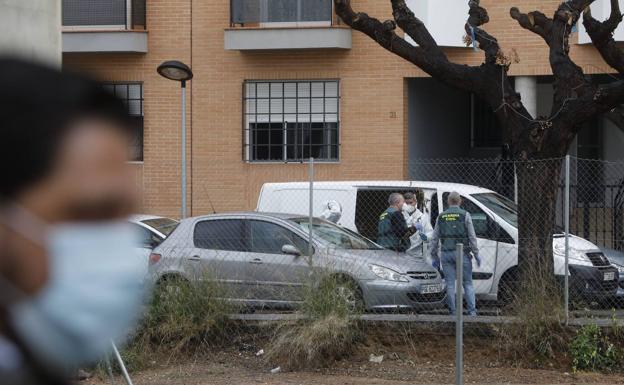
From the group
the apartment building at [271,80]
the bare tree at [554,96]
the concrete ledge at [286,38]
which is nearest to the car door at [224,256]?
the bare tree at [554,96]

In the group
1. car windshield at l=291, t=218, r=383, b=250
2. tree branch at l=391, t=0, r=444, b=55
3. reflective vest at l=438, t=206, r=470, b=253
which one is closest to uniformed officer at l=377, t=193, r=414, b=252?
car windshield at l=291, t=218, r=383, b=250

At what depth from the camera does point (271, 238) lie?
1295cm

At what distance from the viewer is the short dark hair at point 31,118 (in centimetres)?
115

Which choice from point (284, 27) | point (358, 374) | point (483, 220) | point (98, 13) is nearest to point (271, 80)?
point (284, 27)

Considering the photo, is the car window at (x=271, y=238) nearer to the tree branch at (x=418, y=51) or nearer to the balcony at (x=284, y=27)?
the tree branch at (x=418, y=51)

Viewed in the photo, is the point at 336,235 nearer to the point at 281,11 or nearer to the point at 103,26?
the point at 281,11

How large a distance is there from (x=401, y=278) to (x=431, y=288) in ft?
1.58

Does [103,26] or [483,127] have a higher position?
[103,26]

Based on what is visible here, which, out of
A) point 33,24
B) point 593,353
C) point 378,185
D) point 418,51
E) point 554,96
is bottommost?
point 593,353

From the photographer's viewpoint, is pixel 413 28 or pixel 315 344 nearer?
pixel 315 344

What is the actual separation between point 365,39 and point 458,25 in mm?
1755

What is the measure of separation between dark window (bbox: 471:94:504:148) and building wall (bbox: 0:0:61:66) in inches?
643

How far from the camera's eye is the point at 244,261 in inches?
494

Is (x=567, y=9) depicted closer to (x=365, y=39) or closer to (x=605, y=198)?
(x=605, y=198)
